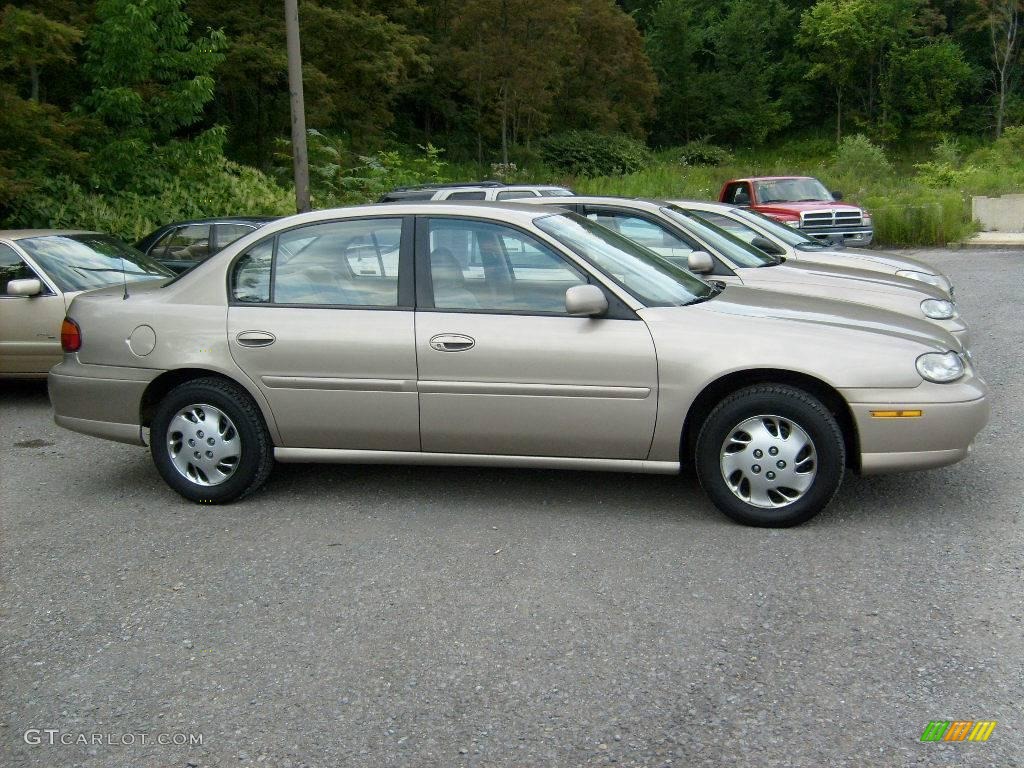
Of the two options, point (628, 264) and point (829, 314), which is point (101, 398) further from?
point (829, 314)

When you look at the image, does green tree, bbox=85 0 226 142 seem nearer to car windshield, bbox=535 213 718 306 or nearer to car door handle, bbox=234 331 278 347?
car door handle, bbox=234 331 278 347

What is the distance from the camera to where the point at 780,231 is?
1128 cm

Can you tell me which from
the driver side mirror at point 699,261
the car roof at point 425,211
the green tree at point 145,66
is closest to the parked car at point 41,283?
the car roof at point 425,211

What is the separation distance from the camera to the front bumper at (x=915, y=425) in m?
5.16

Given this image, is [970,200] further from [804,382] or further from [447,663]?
[447,663]

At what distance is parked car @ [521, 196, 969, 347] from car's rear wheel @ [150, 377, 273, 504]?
3.37 meters

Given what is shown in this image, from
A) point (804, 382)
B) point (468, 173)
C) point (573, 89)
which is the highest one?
point (573, 89)

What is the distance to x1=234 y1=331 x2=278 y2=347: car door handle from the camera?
227 inches

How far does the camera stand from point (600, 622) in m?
4.21

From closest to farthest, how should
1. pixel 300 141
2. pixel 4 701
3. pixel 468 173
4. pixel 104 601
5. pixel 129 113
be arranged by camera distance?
pixel 4 701, pixel 104 601, pixel 300 141, pixel 129 113, pixel 468 173

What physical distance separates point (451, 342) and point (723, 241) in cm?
451

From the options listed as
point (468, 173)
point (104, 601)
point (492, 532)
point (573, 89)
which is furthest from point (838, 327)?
point (573, 89)

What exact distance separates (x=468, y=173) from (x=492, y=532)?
4283cm

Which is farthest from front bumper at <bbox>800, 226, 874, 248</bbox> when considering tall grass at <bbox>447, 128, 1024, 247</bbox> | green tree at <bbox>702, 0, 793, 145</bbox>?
green tree at <bbox>702, 0, 793, 145</bbox>
